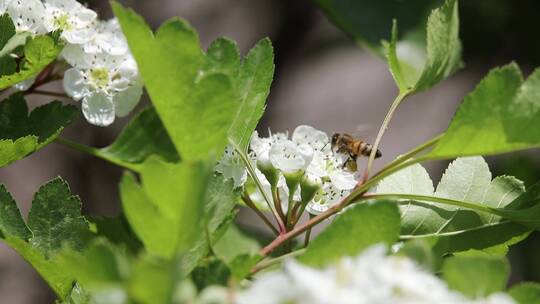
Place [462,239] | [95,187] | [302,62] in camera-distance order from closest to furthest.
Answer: [462,239] < [95,187] < [302,62]

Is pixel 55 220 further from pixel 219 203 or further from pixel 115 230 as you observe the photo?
pixel 219 203

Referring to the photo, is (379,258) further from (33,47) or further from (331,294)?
(33,47)

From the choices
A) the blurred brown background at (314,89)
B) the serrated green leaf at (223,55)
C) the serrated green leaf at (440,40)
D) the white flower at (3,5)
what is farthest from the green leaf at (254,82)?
the blurred brown background at (314,89)

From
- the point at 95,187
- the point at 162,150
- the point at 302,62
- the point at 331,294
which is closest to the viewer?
the point at 331,294

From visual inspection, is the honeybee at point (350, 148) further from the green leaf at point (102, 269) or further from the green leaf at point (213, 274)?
the green leaf at point (102, 269)

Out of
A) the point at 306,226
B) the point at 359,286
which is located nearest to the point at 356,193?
the point at 306,226

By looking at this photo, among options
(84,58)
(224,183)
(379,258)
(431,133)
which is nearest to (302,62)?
(431,133)
